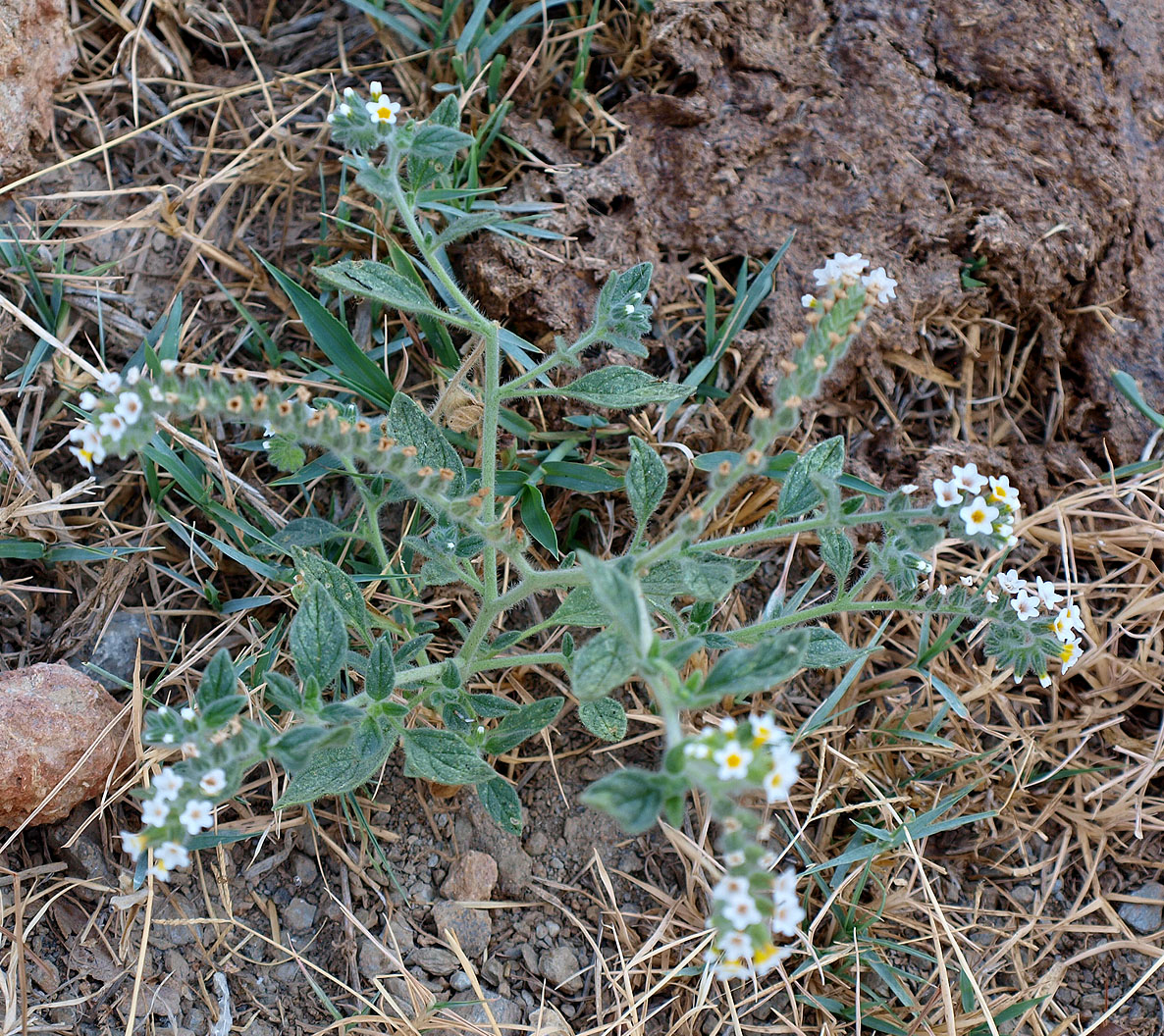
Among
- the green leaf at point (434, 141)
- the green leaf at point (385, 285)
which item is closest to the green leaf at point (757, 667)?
the green leaf at point (385, 285)

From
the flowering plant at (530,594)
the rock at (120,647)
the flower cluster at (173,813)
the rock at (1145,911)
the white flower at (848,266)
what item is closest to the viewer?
the flowering plant at (530,594)

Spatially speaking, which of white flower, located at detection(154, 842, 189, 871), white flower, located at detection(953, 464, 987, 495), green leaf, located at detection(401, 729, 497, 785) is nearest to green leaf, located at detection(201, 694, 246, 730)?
white flower, located at detection(154, 842, 189, 871)

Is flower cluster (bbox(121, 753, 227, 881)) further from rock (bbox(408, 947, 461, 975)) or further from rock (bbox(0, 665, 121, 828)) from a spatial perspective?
rock (bbox(408, 947, 461, 975))

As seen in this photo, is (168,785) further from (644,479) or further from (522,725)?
(644,479)

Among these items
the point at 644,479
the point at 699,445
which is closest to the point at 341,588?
the point at 644,479

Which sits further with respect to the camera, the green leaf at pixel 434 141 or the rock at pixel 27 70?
the rock at pixel 27 70

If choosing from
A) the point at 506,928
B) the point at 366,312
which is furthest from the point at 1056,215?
the point at 506,928

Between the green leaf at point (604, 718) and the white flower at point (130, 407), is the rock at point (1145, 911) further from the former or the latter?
the white flower at point (130, 407)
